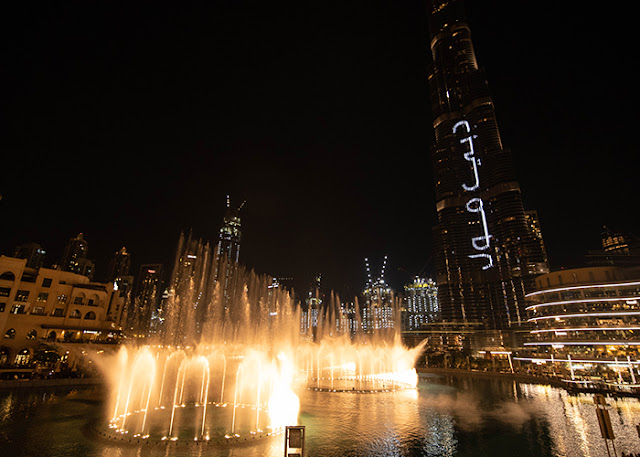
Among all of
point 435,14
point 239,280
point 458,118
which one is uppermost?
point 435,14

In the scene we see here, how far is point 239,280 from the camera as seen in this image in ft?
609

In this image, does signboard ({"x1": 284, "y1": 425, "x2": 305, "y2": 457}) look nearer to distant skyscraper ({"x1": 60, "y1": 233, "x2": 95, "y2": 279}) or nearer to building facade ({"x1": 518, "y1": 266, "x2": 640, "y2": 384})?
building facade ({"x1": 518, "y1": 266, "x2": 640, "y2": 384})

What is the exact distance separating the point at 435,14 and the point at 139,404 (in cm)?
20274

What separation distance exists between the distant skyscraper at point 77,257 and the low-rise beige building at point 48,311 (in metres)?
110

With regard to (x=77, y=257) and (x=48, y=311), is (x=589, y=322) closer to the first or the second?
(x=48, y=311)

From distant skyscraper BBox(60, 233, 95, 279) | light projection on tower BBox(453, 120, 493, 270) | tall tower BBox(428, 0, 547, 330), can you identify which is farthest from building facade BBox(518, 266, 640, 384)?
distant skyscraper BBox(60, 233, 95, 279)

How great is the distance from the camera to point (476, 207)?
139125 millimetres

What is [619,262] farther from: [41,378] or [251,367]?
[41,378]

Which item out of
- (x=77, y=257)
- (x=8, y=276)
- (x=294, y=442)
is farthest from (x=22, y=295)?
(x=77, y=257)

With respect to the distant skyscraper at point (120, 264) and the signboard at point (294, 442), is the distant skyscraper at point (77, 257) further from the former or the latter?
the signboard at point (294, 442)

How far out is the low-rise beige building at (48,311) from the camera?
42188mm

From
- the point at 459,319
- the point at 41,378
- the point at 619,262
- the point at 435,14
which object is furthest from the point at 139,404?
the point at 435,14

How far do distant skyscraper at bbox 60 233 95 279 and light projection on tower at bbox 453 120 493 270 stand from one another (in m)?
171

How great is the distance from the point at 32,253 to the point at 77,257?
271ft
